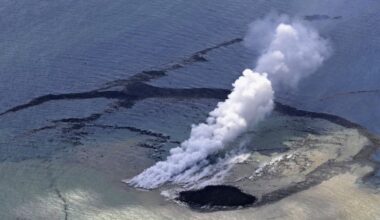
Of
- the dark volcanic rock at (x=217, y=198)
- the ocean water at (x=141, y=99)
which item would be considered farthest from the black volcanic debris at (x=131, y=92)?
the dark volcanic rock at (x=217, y=198)

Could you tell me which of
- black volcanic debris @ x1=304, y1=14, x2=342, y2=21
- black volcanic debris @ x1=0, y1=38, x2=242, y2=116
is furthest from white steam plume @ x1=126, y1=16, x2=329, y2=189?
black volcanic debris @ x1=0, y1=38, x2=242, y2=116

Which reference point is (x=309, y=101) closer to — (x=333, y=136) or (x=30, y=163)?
(x=333, y=136)

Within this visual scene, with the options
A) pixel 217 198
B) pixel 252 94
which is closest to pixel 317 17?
pixel 252 94

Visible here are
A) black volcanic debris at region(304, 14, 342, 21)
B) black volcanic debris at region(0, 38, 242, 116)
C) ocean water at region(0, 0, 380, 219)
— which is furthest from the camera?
black volcanic debris at region(304, 14, 342, 21)

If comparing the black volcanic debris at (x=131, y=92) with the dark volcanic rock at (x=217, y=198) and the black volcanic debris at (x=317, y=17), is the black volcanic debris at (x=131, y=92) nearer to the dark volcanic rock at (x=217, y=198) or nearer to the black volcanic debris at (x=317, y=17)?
the dark volcanic rock at (x=217, y=198)

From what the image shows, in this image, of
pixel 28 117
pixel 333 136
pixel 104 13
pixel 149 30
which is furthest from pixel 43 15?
pixel 333 136

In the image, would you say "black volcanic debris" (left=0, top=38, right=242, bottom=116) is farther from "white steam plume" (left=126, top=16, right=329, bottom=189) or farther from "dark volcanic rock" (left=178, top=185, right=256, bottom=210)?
"dark volcanic rock" (left=178, top=185, right=256, bottom=210)
